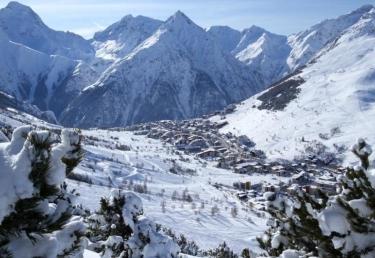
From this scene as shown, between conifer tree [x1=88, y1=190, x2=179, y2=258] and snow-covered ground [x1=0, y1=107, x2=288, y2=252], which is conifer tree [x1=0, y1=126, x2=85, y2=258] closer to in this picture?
conifer tree [x1=88, y1=190, x2=179, y2=258]

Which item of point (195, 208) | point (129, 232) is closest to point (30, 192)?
point (129, 232)

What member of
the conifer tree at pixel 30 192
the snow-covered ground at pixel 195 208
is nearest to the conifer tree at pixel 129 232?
the conifer tree at pixel 30 192

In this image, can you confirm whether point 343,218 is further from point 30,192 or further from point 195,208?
point 195,208

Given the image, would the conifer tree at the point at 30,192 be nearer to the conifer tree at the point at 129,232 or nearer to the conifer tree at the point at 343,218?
the conifer tree at the point at 343,218

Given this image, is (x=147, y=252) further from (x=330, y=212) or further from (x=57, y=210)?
→ (x=330, y=212)

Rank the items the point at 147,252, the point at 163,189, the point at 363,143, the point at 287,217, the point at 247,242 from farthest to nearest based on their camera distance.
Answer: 1. the point at 163,189
2. the point at 247,242
3. the point at 147,252
4. the point at 287,217
5. the point at 363,143

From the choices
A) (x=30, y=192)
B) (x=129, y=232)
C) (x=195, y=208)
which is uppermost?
(x=195, y=208)

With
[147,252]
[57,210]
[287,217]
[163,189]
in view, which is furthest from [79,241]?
[163,189]

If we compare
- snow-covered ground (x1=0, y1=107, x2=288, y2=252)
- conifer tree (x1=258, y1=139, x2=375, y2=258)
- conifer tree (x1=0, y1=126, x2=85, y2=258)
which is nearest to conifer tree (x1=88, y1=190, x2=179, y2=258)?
conifer tree (x1=258, y1=139, x2=375, y2=258)
